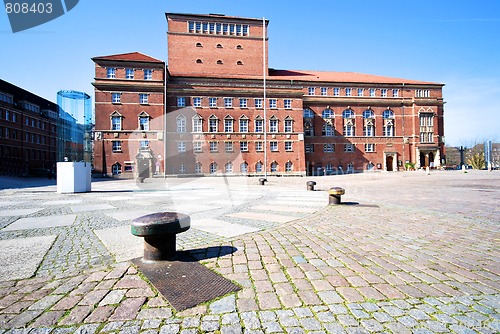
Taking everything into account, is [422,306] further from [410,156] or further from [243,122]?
[410,156]

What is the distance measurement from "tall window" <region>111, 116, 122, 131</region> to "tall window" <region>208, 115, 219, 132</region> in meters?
13.2

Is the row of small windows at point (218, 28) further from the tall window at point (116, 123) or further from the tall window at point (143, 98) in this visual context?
the tall window at point (116, 123)

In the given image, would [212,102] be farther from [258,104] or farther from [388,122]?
[388,122]

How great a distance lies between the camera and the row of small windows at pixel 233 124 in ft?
128

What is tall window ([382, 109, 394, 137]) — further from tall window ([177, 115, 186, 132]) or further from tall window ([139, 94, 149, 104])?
tall window ([139, 94, 149, 104])

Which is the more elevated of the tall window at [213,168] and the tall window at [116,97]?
the tall window at [116,97]

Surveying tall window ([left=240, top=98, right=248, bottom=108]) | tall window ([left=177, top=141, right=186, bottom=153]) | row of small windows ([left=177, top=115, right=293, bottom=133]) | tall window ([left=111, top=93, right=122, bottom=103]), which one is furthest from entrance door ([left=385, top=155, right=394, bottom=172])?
tall window ([left=111, top=93, right=122, bottom=103])

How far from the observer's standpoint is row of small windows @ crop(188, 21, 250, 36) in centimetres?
4294

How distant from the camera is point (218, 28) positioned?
44000 millimetres

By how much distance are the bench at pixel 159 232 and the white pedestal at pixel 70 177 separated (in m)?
12.0

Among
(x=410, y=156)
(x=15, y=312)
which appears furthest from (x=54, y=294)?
(x=410, y=156)

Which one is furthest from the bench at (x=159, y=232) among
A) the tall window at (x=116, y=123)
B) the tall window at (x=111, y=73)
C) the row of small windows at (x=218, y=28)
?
the row of small windows at (x=218, y=28)

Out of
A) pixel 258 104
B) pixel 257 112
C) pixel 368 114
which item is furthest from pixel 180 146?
pixel 368 114

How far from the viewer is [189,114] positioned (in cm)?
3856
